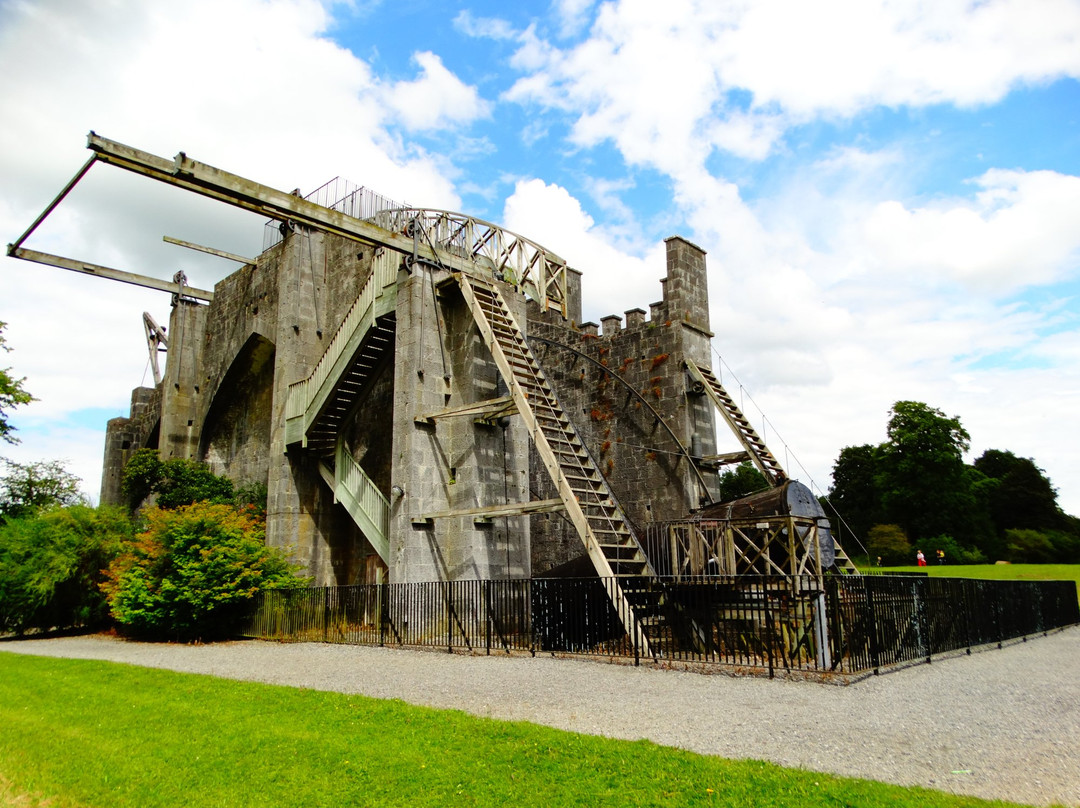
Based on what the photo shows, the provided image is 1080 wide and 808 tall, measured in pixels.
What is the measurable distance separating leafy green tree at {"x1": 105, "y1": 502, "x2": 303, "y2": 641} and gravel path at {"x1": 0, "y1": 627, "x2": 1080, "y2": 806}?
150 inches

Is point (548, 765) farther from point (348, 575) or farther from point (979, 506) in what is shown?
point (979, 506)

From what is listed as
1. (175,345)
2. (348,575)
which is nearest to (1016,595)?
(348,575)

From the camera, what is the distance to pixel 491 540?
17062mm

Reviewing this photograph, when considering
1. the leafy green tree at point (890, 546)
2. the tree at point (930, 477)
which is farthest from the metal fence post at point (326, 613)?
the tree at point (930, 477)

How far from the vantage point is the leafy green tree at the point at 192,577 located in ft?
55.2

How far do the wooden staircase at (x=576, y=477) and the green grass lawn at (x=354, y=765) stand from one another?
15.2 ft

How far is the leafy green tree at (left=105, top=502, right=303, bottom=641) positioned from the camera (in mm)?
16828

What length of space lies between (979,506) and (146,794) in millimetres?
51536

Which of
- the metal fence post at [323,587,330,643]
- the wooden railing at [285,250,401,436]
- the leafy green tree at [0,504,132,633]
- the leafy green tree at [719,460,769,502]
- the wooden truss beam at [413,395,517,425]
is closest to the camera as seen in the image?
the metal fence post at [323,587,330,643]

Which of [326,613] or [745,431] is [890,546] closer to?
[745,431]

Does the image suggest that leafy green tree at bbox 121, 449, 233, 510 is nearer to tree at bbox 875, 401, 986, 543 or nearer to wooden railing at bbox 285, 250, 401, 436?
wooden railing at bbox 285, 250, 401, 436

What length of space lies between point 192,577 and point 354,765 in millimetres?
12543

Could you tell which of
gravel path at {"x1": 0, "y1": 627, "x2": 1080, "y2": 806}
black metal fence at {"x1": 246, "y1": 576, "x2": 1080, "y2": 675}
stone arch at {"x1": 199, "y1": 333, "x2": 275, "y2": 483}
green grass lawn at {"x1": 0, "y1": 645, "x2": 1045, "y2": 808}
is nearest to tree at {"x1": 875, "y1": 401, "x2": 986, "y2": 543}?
black metal fence at {"x1": 246, "y1": 576, "x2": 1080, "y2": 675}

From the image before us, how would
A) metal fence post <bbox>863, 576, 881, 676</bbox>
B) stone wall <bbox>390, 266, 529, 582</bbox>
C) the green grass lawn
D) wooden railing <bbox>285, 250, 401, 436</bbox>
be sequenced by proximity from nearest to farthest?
the green grass lawn, metal fence post <bbox>863, 576, 881, 676</bbox>, stone wall <bbox>390, 266, 529, 582</bbox>, wooden railing <bbox>285, 250, 401, 436</bbox>
